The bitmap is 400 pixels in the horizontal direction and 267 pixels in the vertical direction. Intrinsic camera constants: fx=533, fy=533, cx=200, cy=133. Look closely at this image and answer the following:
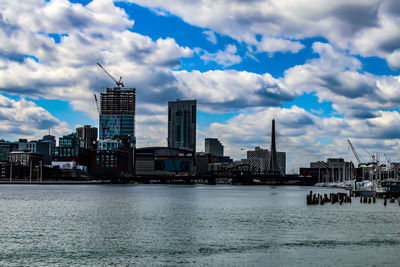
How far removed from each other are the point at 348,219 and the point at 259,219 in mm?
12795

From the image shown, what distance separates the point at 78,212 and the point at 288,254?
4767 centimetres

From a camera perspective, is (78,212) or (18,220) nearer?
(18,220)

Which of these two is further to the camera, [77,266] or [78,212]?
[78,212]

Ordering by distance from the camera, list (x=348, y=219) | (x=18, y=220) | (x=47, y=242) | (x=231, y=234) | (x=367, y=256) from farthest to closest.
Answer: (x=348, y=219)
(x=18, y=220)
(x=231, y=234)
(x=47, y=242)
(x=367, y=256)

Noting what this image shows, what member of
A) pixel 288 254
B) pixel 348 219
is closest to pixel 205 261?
pixel 288 254

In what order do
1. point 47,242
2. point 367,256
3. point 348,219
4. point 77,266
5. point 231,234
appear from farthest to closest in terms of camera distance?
point 348,219, point 231,234, point 47,242, point 367,256, point 77,266

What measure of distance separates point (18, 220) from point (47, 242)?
22126 mm

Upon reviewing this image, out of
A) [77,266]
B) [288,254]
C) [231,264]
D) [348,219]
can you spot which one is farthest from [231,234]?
[348,219]

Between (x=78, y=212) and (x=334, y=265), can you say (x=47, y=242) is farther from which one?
(x=78, y=212)

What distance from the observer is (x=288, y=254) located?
1745 inches

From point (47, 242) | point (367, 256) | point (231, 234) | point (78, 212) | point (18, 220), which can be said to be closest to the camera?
point (367, 256)

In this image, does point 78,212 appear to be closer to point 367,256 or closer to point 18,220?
point 18,220

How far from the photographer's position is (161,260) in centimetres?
4172

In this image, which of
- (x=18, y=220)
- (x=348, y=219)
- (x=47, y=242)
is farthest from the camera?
(x=348, y=219)
